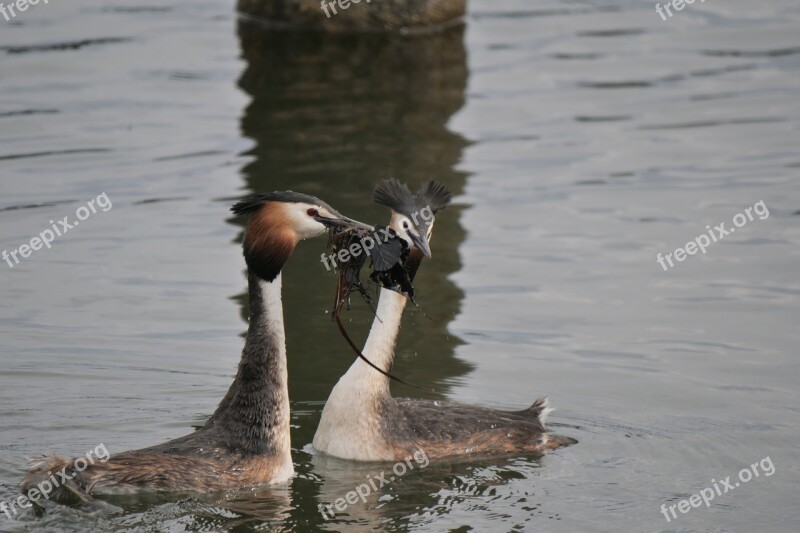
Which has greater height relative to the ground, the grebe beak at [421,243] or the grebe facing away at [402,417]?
the grebe beak at [421,243]

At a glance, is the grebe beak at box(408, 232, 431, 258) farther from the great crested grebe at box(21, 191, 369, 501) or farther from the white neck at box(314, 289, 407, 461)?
the great crested grebe at box(21, 191, 369, 501)

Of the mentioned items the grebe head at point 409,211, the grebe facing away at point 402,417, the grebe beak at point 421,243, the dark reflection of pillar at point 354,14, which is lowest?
the grebe facing away at point 402,417

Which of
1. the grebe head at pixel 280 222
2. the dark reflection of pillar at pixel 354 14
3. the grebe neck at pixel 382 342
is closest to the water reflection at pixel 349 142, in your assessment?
the dark reflection of pillar at pixel 354 14

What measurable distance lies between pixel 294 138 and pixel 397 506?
27.6 feet

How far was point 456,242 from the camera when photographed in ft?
47.3

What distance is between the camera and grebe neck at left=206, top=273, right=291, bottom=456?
929 cm

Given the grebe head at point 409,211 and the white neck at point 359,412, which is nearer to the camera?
the white neck at point 359,412

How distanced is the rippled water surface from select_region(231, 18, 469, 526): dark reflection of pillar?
0.13 feet

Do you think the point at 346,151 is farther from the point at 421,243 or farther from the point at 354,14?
the point at 421,243

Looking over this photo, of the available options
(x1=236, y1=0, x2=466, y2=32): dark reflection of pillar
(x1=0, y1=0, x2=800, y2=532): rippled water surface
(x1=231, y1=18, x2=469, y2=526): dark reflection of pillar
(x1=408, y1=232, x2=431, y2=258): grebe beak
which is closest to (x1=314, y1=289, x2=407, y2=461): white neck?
(x1=0, y1=0, x2=800, y2=532): rippled water surface

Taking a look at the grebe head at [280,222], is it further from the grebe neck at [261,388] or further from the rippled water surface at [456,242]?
the rippled water surface at [456,242]

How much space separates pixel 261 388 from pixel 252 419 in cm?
20

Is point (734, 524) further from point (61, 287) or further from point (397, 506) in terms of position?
point (61, 287)

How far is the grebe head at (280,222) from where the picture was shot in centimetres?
905
